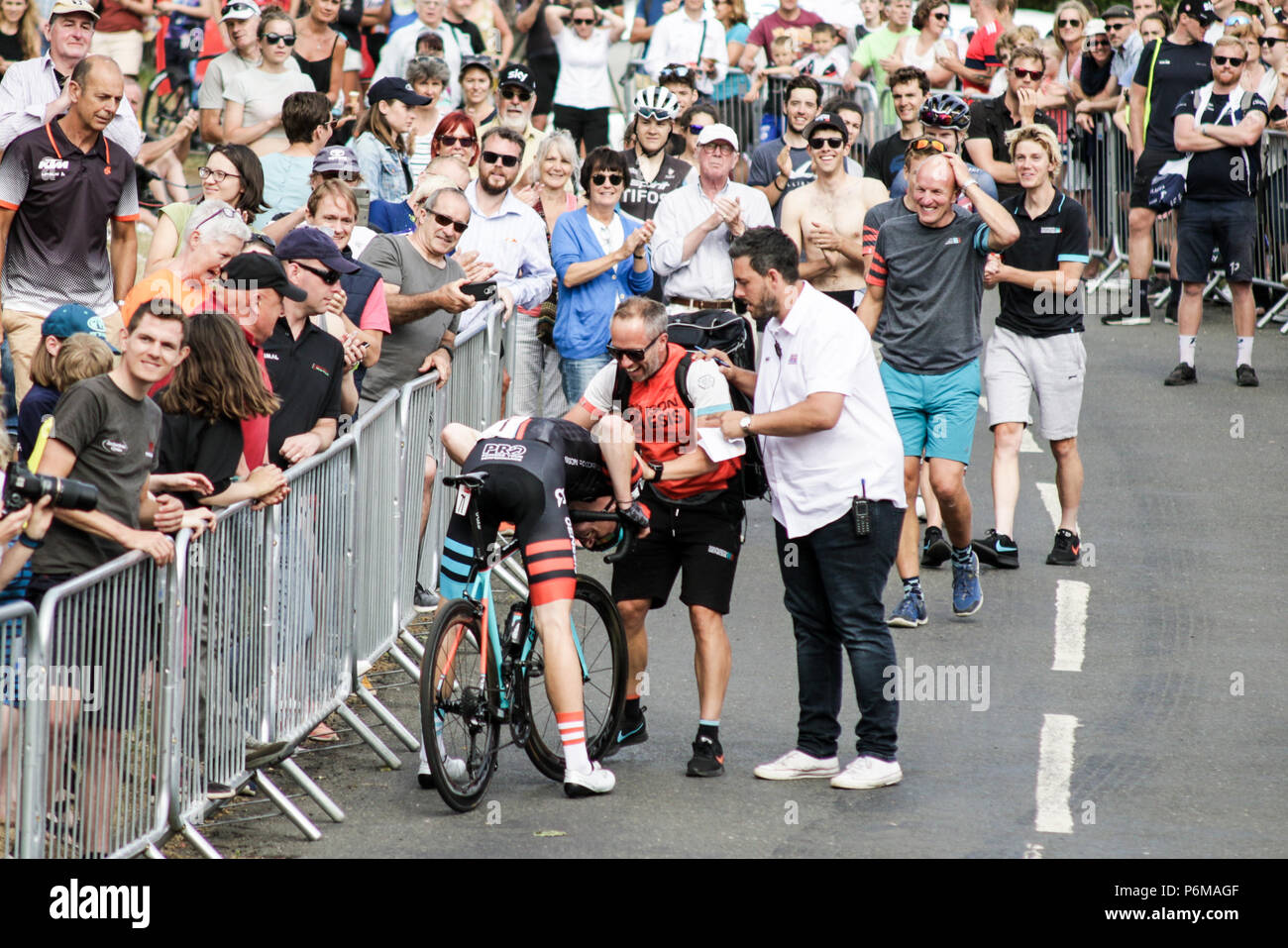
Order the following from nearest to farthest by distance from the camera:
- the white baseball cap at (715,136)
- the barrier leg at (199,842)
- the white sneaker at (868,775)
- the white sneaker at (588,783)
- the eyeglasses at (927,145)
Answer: the barrier leg at (199,842)
the white sneaker at (588,783)
the white sneaker at (868,775)
the eyeglasses at (927,145)
the white baseball cap at (715,136)

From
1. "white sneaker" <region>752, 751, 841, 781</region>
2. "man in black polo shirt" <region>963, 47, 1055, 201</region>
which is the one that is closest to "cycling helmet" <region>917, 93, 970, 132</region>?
"man in black polo shirt" <region>963, 47, 1055, 201</region>

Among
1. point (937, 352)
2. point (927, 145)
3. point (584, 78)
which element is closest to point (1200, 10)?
point (584, 78)

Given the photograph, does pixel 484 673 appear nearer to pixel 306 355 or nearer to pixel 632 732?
pixel 632 732

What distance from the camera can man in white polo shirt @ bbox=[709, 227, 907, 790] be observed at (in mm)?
6934

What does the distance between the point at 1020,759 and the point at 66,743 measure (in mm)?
4020

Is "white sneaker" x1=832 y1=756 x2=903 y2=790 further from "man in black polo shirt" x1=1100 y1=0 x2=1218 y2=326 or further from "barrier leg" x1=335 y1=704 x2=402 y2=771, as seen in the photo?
"man in black polo shirt" x1=1100 y1=0 x2=1218 y2=326

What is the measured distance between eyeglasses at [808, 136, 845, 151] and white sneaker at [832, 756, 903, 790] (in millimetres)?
4902

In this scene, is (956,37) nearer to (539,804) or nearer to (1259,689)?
(1259,689)

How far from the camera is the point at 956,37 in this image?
18.8 m

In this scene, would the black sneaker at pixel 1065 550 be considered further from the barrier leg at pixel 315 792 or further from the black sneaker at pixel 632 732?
the barrier leg at pixel 315 792

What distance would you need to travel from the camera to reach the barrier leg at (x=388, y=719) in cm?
745

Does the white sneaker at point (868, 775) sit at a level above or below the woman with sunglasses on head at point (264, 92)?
below

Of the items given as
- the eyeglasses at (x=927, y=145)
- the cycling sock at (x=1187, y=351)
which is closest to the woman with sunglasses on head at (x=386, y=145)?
the eyeglasses at (x=927, y=145)

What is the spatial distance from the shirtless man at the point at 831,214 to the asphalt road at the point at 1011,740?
5.74 ft
